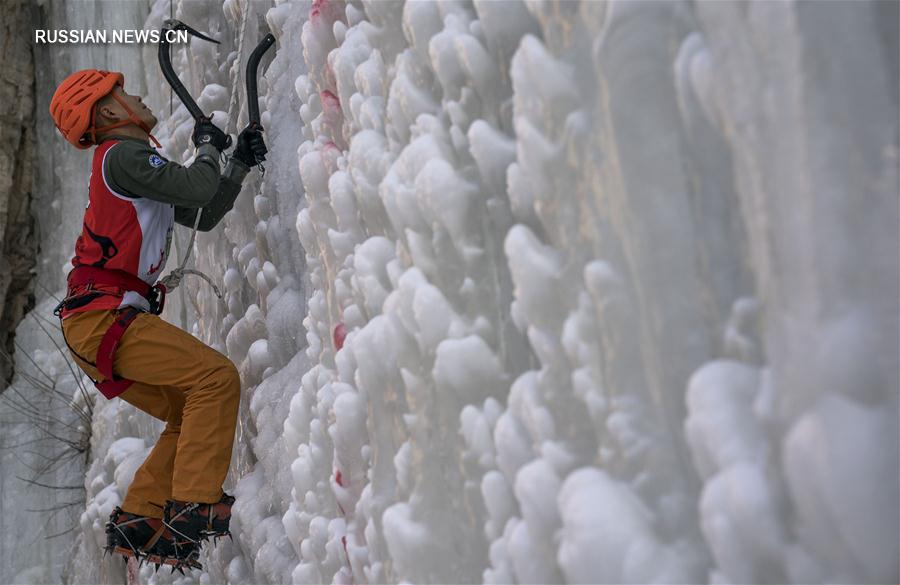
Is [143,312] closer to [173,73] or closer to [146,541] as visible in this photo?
[146,541]

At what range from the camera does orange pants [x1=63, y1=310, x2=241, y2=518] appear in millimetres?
2455

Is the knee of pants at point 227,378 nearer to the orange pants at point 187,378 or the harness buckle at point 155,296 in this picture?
the orange pants at point 187,378

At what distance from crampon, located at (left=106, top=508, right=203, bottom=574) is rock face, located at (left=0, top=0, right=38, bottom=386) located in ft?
8.97

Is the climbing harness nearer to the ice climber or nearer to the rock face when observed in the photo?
the ice climber

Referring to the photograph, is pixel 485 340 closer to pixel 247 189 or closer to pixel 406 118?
pixel 406 118

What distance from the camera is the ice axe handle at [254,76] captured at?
2678 millimetres

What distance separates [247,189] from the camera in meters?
2.85

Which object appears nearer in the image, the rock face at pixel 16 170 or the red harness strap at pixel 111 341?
the red harness strap at pixel 111 341

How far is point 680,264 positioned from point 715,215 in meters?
0.06

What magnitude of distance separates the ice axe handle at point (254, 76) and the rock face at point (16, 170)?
267 centimetres

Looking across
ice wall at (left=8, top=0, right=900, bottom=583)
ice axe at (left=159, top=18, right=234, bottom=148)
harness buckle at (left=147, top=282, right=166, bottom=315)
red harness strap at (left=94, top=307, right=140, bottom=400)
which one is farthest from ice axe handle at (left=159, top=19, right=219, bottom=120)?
ice wall at (left=8, top=0, right=900, bottom=583)

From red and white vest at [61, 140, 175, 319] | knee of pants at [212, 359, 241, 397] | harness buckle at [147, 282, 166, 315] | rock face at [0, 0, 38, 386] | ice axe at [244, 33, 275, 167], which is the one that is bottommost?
knee of pants at [212, 359, 241, 397]

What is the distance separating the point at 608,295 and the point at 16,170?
4.51 m

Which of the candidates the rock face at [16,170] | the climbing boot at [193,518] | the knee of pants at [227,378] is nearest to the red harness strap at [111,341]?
the knee of pants at [227,378]
